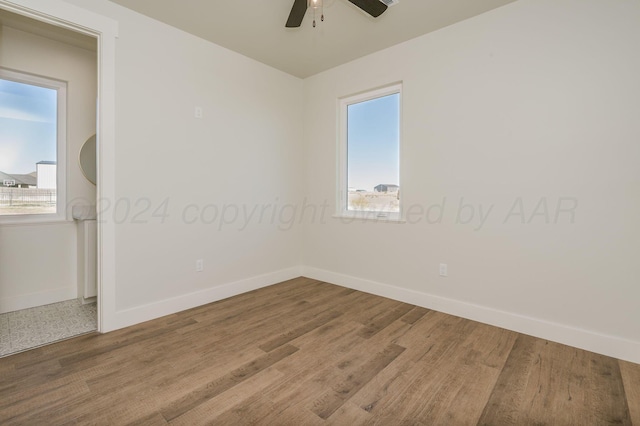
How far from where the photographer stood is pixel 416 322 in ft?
8.95

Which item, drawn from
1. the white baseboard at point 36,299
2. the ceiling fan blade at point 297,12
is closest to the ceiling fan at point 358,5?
the ceiling fan blade at point 297,12

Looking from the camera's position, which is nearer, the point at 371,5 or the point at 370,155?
the point at 371,5

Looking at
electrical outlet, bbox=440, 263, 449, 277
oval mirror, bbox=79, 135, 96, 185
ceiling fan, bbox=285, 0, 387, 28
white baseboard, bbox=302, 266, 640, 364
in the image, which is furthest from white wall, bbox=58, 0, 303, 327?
electrical outlet, bbox=440, 263, 449, 277

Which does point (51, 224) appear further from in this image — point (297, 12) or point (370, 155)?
point (370, 155)

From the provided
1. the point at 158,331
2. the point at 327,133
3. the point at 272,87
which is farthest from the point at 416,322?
the point at 272,87

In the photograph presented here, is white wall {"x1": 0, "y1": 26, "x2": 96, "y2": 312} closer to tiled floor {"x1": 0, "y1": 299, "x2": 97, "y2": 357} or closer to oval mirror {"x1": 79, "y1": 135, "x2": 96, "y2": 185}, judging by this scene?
oval mirror {"x1": 79, "y1": 135, "x2": 96, "y2": 185}

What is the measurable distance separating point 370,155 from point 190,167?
1.97m

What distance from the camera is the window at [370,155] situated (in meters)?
3.39

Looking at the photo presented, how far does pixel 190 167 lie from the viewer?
3.05m

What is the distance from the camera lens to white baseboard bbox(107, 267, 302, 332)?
8.65 ft

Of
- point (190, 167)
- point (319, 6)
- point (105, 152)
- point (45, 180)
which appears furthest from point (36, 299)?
point (319, 6)

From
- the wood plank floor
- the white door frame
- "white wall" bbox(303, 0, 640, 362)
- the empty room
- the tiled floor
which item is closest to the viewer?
the wood plank floor

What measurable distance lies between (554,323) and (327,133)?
2.96m

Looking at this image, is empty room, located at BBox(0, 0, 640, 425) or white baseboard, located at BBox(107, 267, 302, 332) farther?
white baseboard, located at BBox(107, 267, 302, 332)
